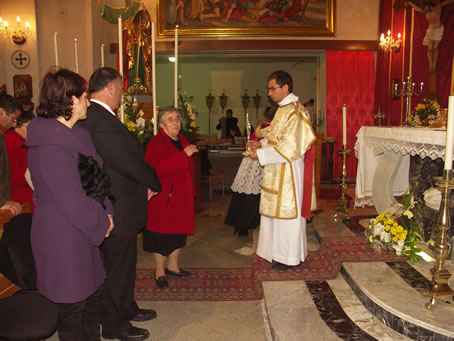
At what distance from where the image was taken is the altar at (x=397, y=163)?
3.22 m

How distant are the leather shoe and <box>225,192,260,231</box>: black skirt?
2.24 metres

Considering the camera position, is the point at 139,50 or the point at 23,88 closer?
the point at 139,50

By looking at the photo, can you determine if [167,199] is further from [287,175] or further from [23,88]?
[23,88]

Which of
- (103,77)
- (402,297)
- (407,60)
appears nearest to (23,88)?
(103,77)

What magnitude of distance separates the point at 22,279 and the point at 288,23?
827 cm

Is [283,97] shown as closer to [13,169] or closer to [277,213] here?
[277,213]

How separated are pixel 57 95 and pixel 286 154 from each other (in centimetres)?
193

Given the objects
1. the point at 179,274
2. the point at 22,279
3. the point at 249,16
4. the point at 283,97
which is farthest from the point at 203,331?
the point at 249,16

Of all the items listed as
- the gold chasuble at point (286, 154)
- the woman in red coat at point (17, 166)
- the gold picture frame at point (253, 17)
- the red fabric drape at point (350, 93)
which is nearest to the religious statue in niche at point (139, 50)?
the gold picture frame at point (253, 17)

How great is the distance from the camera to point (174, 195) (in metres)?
3.36

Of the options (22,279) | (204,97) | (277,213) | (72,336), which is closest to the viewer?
(72,336)

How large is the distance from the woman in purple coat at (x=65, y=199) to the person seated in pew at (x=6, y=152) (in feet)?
2.89

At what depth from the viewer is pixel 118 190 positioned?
2496 millimetres

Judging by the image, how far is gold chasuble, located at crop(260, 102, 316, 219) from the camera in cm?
319
